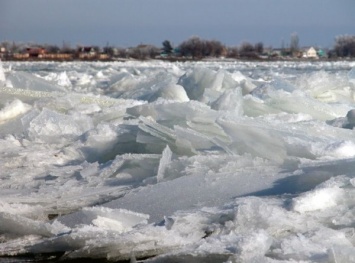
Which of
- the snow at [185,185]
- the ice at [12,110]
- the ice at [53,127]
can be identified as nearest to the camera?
the snow at [185,185]

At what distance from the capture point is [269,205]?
8.86 ft

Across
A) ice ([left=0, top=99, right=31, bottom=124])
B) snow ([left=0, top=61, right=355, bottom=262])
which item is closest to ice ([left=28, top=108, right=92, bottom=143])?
snow ([left=0, top=61, right=355, bottom=262])

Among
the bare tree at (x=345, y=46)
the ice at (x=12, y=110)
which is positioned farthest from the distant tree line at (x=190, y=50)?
the ice at (x=12, y=110)

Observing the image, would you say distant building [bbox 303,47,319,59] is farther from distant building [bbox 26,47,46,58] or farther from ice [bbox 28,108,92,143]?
ice [bbox 28,108,92,143]

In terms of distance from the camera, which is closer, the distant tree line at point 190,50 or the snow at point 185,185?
the snow at point 185,185

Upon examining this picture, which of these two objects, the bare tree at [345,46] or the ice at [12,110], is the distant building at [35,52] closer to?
the bare tree at [345,46]

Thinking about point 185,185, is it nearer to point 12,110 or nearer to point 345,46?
point 12,110

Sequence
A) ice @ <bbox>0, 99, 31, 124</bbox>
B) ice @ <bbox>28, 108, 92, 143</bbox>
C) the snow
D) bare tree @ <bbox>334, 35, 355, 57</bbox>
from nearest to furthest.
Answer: the snow < ice @ <bbox>28, 108, 92, 143</bbox> < ice @ <bbox>0, 99, 31, 124</bbox> < bare tree @ <bbox>334, 35, 355, 57</bbox>

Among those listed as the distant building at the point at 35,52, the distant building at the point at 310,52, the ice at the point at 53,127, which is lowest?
the distant building at the point at 310,52

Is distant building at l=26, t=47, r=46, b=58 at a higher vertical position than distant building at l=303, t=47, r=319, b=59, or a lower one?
higher

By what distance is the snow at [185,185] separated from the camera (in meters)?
2.47

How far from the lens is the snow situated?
2.47 m

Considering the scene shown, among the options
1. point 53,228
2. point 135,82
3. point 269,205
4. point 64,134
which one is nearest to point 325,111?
point 64,134

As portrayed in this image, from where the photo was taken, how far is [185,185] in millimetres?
3180
